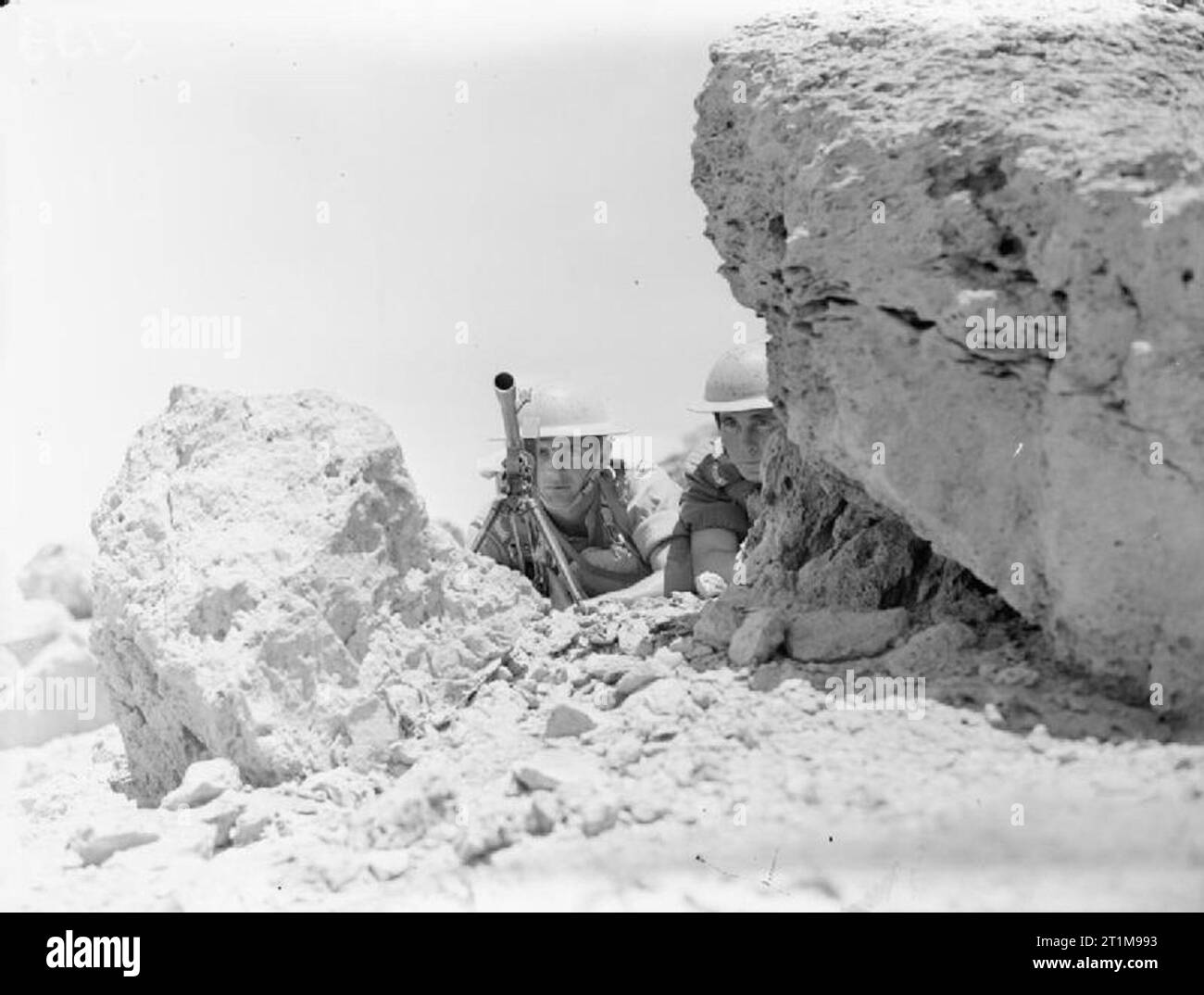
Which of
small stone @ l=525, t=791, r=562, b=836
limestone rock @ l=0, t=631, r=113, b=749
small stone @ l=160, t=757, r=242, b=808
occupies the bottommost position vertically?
limestone rock @ l=0, t=631, r=113, b=749

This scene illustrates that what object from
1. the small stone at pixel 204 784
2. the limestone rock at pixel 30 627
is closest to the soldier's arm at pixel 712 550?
the small stone at pixel 204 784

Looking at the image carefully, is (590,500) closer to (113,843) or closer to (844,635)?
(844,635)

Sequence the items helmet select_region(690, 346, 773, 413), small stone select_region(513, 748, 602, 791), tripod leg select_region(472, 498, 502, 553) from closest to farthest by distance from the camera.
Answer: small stone select_region(513, 748, 602, 791), helmet select_region(690, 346, 773, 413), tripod leg select_region(472, 498, 502, 553)

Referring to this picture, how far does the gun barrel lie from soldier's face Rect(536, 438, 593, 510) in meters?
0.74

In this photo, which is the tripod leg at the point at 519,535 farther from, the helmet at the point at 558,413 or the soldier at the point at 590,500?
the helmet at the point at 558,413

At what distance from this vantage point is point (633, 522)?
10.2 meters

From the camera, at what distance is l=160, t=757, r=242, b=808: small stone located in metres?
5.16

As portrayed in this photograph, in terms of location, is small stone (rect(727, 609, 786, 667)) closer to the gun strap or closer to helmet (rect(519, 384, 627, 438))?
the gun strap

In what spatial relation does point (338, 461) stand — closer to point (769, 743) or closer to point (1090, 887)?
point (769, 743)

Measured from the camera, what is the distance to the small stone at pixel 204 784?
16.9 ft

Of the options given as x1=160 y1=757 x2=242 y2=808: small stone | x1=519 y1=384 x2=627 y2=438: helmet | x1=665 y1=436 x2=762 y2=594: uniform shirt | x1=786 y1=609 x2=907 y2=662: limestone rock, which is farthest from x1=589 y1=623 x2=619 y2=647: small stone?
x1=519 y1=384 x2=627 y2=438: helmet

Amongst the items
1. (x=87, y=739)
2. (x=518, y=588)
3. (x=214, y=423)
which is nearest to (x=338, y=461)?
(x=214, y=423)

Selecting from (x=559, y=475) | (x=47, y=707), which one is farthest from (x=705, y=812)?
(x=47, y=707)

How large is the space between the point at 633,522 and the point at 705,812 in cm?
592
